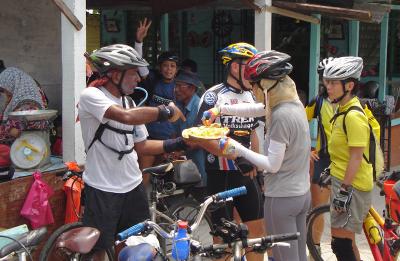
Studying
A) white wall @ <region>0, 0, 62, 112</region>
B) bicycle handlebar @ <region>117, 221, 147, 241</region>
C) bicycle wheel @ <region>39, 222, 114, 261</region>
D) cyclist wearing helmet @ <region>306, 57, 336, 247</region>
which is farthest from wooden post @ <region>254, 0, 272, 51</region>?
bicycle handlebar @ <region>117, 221, 147, 241</region>

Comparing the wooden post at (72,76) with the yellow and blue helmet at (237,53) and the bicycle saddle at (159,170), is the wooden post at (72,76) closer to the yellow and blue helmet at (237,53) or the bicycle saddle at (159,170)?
the bicycle saddle at (159,170)

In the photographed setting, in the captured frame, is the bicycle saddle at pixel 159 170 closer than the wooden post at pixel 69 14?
Yes

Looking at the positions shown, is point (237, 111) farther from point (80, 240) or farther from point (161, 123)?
point (161, 123)

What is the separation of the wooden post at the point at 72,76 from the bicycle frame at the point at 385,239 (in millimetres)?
2594

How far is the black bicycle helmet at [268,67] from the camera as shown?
11.9 feet

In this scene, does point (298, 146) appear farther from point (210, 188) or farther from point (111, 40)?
point (111, 40)

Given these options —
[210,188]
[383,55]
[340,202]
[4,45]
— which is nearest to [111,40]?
[4,45]

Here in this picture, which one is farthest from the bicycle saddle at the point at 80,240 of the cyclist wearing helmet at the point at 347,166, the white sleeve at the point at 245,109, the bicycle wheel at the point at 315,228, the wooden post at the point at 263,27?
the wooden post at the point at 263,27

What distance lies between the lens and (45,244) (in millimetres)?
4832

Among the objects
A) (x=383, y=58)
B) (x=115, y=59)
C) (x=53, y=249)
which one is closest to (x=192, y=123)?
(x=53, y=249)

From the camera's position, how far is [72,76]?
5.13m

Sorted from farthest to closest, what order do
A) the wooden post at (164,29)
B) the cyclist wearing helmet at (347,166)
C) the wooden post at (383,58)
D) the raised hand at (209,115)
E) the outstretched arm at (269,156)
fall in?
the wooden post at (164,29) → the wooden post at (383,58) → the cyclist wearing helmet at (347,166) → the raised hand at (209,115) → the outstretched arm at (269,156)

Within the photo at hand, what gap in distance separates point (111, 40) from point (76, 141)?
259 inches

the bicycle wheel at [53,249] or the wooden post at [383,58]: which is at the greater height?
the wooden post at [383,58]
